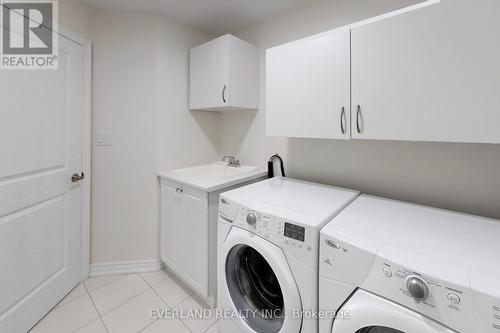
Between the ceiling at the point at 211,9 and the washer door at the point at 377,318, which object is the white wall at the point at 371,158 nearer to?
the ceiling at the point at 211,9

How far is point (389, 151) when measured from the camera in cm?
147

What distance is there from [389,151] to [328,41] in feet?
2.72

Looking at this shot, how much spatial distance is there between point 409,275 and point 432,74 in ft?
2.89

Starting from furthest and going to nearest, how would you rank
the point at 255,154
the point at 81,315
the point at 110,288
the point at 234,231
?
the point at 255,154 → the point at 110,288 → the point at 81,315 → the point at 234,231

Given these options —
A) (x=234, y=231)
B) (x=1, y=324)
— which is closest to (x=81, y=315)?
(x=1, y=324)

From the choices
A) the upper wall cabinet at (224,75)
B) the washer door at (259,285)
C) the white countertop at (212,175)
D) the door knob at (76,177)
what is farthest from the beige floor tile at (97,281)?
the upper wall cabinet at (224,75)

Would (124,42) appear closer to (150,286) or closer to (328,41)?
(328,41)

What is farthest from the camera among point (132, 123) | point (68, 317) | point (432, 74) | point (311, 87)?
point (132, 123)

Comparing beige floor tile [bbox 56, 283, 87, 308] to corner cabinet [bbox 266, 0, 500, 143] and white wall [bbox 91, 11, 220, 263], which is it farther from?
corner cabinet [bbox 266, 0, 500, 143]

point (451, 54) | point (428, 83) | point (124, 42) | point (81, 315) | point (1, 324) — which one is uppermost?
point (124, 42)

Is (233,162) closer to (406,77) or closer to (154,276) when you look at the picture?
(154,276)

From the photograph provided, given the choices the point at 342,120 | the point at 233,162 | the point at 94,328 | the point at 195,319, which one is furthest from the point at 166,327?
the point at 342,120

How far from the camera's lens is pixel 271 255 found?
3.37 ft

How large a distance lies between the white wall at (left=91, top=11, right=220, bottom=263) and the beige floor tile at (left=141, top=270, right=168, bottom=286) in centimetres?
15
